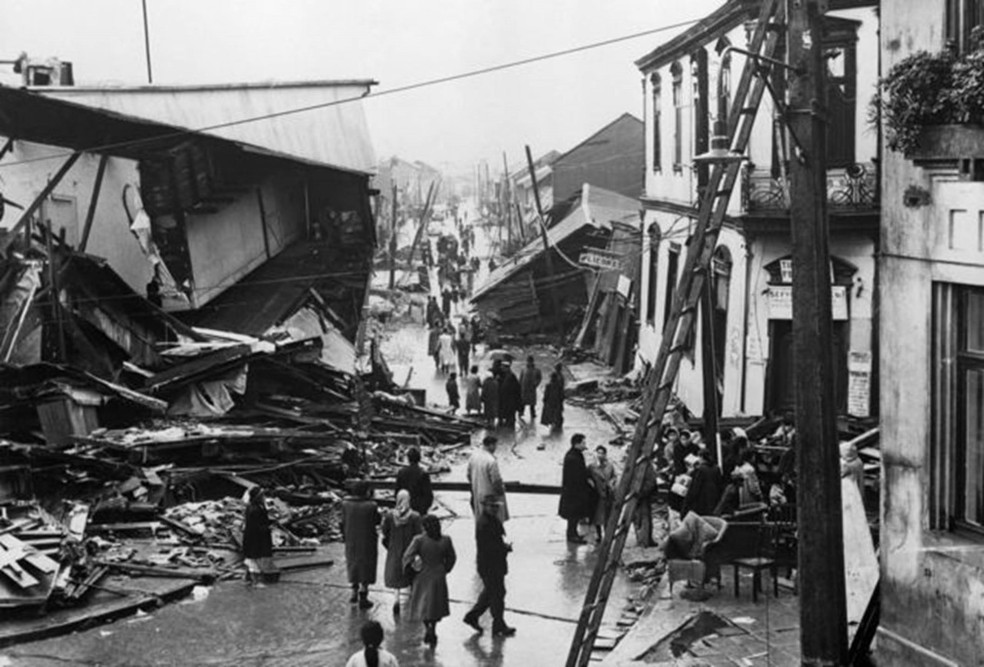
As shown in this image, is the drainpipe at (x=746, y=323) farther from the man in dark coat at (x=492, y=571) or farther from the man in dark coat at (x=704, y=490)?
the man in dark coat at (x=492, y=571)

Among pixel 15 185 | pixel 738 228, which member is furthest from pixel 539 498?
pixel 15 185

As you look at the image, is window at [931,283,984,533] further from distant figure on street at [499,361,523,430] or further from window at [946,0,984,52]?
distant figure on street at [499,361,523,430]

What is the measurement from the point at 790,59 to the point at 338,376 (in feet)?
59.8

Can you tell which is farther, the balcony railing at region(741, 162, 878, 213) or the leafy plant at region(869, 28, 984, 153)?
the balcony railing at region(741, 162, 878, 213)

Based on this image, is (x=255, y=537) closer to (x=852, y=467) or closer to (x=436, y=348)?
(x=852, y=467)

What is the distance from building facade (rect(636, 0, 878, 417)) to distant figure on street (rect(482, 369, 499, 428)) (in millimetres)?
4334

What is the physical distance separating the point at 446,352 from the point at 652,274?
6951 mm

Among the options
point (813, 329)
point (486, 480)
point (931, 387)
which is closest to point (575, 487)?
point (486, 480)

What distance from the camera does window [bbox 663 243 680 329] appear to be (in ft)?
96.0

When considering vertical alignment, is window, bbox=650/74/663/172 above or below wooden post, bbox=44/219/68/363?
above

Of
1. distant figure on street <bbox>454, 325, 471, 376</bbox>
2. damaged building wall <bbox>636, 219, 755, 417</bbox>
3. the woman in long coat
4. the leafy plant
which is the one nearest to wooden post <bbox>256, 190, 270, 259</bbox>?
distant figure on street <bbox>454, 325, 471, 376</bbox>

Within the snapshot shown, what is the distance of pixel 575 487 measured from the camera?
16.5 meters

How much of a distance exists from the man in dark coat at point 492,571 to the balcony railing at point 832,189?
1003 cm

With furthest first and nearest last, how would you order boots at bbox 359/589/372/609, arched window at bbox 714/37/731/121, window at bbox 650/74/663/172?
window at bbox 650/74/663/172, arched window at bbox 714/37/731/121, boots at bbox 359/589/372/609
